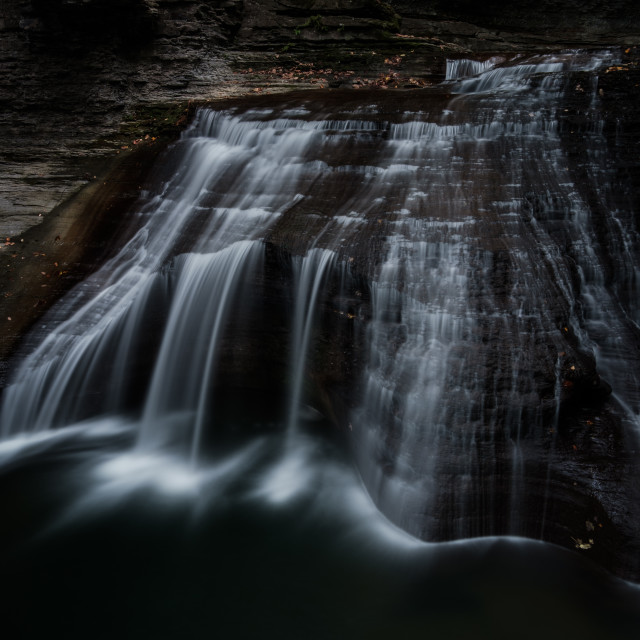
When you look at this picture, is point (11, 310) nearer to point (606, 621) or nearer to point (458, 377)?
point (458, 377)

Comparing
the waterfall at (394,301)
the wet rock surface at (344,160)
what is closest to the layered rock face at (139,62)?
the wet rock surface at (344,160)

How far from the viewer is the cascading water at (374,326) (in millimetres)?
4355

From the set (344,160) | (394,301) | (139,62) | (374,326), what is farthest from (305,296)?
(139,62)

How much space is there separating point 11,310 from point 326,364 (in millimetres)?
4471

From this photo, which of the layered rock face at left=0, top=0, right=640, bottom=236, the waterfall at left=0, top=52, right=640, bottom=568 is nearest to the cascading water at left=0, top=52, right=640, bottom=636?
the waterfall at left=0, top=52, right=640, bottom=568

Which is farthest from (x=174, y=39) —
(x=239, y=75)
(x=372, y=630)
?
(x=372, y=630)

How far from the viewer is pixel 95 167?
28.9 ft

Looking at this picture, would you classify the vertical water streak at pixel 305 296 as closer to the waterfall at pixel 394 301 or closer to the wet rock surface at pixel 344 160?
the waterfall at pixel 394 301

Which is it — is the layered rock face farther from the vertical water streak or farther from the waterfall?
the vertical water streak

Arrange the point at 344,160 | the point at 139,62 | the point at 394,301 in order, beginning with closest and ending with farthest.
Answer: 1. the point at 394,301
2. the point at 344,160
3. the point at 139,62

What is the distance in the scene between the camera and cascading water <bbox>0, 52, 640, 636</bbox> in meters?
4.36

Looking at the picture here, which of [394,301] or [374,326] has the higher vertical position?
[394,301]

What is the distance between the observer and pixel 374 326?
5.03 m

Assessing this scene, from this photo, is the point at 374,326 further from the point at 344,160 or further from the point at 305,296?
the point at 344,160
